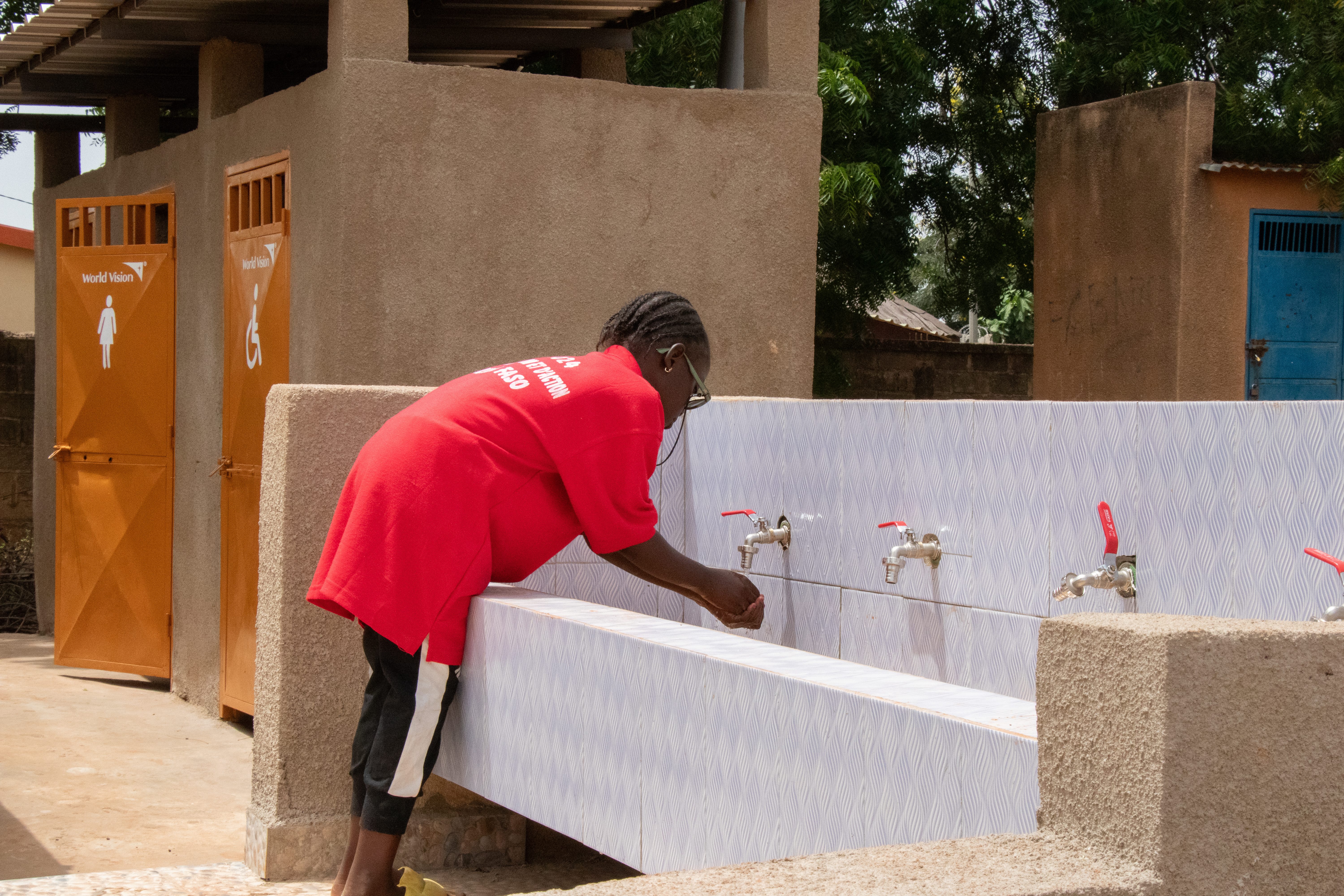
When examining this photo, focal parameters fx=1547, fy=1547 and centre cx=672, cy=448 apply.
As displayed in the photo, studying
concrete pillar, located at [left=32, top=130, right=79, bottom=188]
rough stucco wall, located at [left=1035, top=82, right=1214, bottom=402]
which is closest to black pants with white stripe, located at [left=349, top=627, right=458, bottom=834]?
concrete pillar, located at [left=32, top=130, right=79, bottom=188]

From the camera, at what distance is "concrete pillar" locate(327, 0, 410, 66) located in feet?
19.5

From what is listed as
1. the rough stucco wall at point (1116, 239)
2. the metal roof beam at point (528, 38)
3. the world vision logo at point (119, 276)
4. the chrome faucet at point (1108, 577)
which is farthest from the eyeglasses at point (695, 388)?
the rough stucco wall at point (1116, 239)

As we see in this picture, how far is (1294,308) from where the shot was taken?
10.3 m

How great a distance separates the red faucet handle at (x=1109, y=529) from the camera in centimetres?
368

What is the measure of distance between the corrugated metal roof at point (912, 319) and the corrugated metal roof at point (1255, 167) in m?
11.3

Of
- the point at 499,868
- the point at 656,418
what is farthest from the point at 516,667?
the point at 499,868

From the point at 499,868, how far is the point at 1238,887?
10.4 feet

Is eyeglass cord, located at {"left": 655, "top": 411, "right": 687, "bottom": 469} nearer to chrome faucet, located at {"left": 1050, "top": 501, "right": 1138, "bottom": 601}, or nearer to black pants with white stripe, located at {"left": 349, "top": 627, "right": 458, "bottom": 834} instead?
black pants with white stripe, located at {"left": 349, "top": 627, "right": 458, "bottom": 834}

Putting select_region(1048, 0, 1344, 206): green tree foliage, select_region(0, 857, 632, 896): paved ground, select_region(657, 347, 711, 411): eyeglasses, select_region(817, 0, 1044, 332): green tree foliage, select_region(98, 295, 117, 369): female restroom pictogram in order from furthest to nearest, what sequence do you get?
1. select_region(817, 0, 1044, 332): green tree foliage
2. select_region(1048, 0, 1344, 206): green tree foliage
3. select_region(98, 295, 117, 369): female restroom pictogram
4. select_region(0, 857, 632, 896): paved ground
5. select_region(657, 347, 711, 411): eyeglasses

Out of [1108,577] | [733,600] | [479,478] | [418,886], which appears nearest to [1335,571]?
[1108,577]

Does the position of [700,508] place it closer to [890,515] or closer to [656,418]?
[890,515]

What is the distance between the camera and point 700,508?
5.26 metres

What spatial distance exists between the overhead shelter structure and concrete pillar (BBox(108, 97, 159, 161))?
18cm

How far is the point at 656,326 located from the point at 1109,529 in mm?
1215
